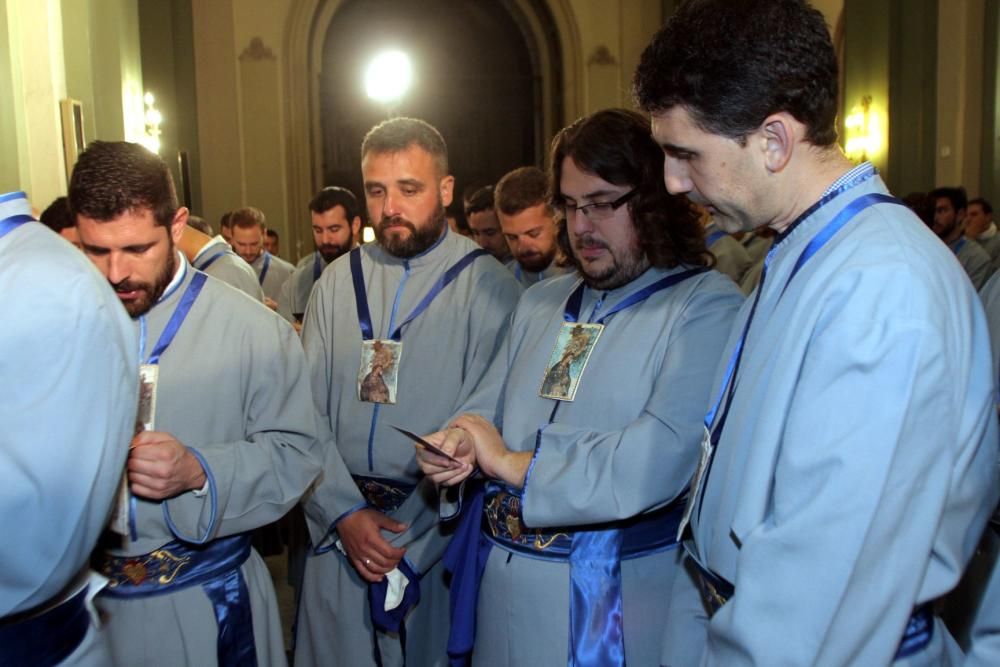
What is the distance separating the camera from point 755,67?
1.56 m

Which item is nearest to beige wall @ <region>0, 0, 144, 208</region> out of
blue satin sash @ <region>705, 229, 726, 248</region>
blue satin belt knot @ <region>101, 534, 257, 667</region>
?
blue satin belt knot @ <region>101, 534, 257, 667</region>

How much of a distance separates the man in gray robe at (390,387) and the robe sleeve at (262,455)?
0.56 m

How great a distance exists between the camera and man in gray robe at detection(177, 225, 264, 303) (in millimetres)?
5121

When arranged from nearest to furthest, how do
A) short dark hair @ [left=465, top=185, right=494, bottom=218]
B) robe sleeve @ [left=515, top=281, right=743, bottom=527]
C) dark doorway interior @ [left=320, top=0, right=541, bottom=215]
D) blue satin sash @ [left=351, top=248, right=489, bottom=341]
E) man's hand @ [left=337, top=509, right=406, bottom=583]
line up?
robe sleeve @ [left=515, top=281, right=743, bottom=527], man's hand @ [left=337, top=509, right=406, bottom=583], blue satin sash @ [left=351, top=248, right=489, bottom=341], short dark hair @ [left=465, top=185, right=494, bottom=218], dark doorway interior @ [left=320, top=0, right=541, bottom=215]

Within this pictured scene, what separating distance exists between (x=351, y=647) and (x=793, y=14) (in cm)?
258

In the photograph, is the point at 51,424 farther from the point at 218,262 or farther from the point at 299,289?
the point at 299,289

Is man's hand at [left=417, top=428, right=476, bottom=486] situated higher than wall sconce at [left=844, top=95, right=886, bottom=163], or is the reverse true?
wall sconce at [left=844, top=95, right=886, bottom=163]

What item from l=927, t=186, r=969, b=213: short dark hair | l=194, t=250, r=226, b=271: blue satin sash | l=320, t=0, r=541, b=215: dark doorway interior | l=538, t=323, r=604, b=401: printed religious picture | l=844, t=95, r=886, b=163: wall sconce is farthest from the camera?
l=320, t=0, r=541, b=215: dark doorway interior

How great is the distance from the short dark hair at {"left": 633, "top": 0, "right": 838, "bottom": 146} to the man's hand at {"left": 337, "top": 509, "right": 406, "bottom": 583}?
6.51 feet

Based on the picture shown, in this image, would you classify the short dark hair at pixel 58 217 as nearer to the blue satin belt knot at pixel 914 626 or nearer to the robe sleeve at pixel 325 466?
the robe sleeve at pixel 325 466

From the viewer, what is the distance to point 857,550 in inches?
51.8

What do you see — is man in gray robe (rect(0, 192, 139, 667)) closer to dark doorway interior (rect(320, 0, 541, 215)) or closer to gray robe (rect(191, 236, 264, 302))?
gray robe (rect(191, 236, 264, 302))

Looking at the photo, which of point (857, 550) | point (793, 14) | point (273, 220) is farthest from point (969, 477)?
point (273, 220)

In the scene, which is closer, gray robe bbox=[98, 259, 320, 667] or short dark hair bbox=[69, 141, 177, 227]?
gray robe bbox=[98, 259, 320, 667]
